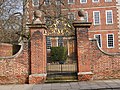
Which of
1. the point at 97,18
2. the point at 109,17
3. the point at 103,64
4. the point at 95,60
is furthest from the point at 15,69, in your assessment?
the point at 109,17

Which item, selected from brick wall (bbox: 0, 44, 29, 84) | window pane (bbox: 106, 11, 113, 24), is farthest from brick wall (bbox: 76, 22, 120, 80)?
window pane (bbox: 106, 11, 113, 24)

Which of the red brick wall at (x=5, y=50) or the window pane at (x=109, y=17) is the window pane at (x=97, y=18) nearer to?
the window pane at (x=109, y=17)

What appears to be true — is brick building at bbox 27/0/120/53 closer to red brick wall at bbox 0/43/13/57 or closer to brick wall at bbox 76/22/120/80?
red brick wall at bbox 0/43/13/57

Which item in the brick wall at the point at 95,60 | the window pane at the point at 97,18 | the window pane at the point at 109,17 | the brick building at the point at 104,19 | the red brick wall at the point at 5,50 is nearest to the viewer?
the brick wall at the point at 95,60

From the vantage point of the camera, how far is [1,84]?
512 inches

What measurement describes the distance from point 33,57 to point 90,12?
26056 millimetres

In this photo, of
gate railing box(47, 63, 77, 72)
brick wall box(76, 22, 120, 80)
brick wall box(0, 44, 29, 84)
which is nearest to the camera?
brick wall box(0, 44, 29, 84)

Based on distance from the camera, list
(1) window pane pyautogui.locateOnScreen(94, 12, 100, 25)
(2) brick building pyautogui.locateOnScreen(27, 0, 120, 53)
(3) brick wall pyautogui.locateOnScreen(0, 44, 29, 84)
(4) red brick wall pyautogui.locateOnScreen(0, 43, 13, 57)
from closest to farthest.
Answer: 1. (3) brick wall pyautogui.locateOnScreen(0, 44, 29, 84)
2. (4) red brick wall pyautogui.locateOnScreen(0, 43, 13, 57)
3. (2) brick building pyautogui.locateOnScreen(27, 0, 120, 53)
4. (1) window pane pyautogui.locateOnScreen(94, 12, 100, 25)

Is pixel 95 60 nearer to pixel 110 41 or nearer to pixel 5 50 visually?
pixel 5 50

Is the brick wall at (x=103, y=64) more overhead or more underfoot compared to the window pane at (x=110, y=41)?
more underfoot

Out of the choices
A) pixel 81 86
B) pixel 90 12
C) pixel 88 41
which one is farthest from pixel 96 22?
pixel 81 86

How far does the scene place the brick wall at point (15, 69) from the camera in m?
13.1

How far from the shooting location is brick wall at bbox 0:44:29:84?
13.1 metres

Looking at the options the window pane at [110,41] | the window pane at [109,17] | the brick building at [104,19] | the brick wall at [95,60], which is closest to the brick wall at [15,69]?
the brick wall at [95,60]
